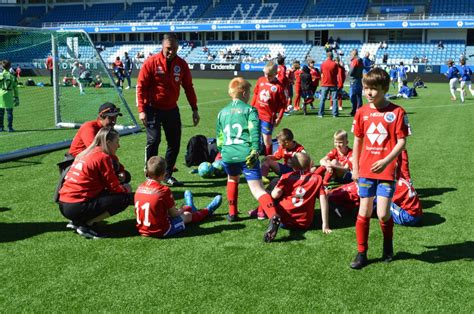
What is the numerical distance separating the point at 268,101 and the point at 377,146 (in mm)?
4419

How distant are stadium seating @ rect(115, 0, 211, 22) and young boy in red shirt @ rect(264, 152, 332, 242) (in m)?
49.5

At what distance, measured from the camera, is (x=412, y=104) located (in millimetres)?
20969

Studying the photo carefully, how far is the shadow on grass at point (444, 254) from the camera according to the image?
4.94m

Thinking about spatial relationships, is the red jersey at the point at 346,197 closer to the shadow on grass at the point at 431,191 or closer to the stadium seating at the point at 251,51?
the shadow on grass at the point at 431,191

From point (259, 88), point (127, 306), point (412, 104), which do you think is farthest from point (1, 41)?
point (412, 104)

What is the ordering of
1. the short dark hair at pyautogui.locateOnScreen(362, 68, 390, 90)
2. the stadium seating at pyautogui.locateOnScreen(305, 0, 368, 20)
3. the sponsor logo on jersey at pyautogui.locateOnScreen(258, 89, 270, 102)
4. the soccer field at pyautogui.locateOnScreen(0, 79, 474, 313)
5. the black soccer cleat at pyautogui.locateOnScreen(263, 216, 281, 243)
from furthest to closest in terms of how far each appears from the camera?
the stadium seating at pyautogui.locateOnScreen(305, 0, 368, 20)
the sponsor logo on jersey at pyautogui.locateOnScreen(258, 89, 270, 102)
the black soccer cleat at pyautogui.locateOnScreen(263, 216, 281, 243)
the short dark hair at pyautogui.locateOnScreen(362, 68, 390, 90)
the soccer field at pyautogui.locateOnScreen(0, 79, 474, 313)

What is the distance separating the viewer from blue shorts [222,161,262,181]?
5742 mm

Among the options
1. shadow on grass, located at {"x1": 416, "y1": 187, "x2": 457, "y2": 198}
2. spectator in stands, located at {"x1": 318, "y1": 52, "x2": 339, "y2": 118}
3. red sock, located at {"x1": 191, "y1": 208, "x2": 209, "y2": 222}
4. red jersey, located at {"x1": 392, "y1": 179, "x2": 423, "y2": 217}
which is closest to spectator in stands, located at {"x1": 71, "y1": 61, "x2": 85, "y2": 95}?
spectator in stands, located at {"x1": 318, "y1": 52, "x2": 339, "y2": 118}

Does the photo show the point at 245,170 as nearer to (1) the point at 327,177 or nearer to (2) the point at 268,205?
(2) the point at 268,205

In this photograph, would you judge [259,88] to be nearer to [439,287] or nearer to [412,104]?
[439,287]

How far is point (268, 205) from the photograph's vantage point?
5547 millimetres

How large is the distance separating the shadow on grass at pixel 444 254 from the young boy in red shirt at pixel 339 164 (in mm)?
2515

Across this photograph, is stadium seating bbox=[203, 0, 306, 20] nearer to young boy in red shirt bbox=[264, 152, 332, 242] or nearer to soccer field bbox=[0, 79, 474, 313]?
soccer field bbox=[0, 79, 474, 313]

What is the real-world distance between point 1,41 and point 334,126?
969 cm
